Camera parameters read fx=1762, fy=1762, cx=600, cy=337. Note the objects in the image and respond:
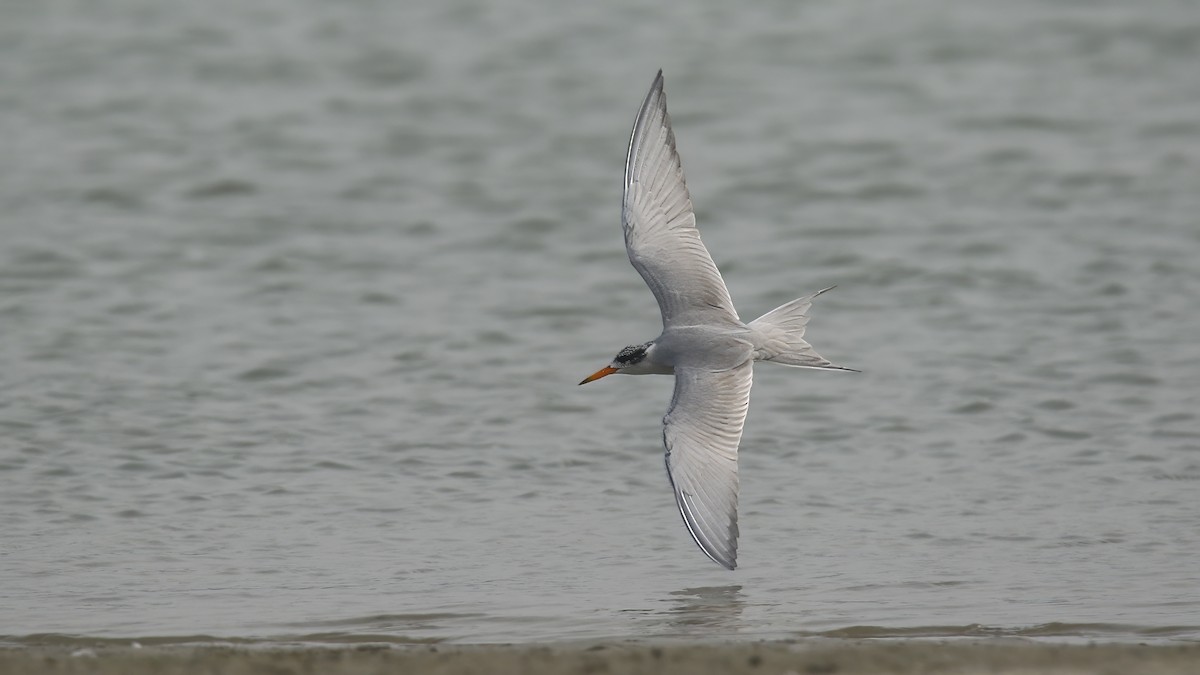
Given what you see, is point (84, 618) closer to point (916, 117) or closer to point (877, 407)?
point (877, 407)

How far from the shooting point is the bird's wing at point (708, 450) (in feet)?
19.7

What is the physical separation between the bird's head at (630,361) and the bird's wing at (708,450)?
24 cm

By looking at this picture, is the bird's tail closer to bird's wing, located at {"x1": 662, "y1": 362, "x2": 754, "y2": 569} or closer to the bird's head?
bird's wing, located at {"x1": 662, "y1": 362, "x2": 754, "y2": 569}

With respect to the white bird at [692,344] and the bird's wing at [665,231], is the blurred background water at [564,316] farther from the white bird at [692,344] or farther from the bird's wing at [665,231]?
the bird's wing at [665,231]

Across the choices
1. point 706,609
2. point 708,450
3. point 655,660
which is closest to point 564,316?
point 708,450

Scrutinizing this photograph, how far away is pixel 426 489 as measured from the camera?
7430mm

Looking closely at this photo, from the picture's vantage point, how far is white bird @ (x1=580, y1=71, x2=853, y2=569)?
618cm

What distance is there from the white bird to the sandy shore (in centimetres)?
87

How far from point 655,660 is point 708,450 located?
5.03 ft

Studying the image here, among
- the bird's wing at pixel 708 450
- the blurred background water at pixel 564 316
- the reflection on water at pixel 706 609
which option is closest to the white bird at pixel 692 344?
the bird's wing at pixel 708 450

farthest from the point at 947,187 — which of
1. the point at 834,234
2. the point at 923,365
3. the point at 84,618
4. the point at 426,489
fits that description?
the point at 84,618

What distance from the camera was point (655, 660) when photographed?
4.96 m

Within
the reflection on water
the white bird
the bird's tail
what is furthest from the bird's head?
the reflection on water

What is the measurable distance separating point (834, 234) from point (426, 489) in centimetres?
482
